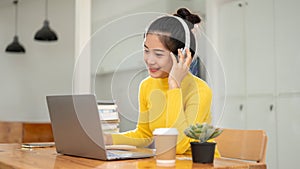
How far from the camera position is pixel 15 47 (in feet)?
14.8

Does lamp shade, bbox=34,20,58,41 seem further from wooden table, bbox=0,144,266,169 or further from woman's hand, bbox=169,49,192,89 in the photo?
woman's hand, bbox=169,49,192,89

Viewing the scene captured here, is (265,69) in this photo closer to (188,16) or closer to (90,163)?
(188,16)

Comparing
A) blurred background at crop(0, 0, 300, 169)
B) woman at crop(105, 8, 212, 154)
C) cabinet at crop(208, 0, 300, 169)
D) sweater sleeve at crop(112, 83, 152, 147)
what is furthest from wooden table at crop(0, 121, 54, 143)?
woman at crop(105, 8, 212, 154)

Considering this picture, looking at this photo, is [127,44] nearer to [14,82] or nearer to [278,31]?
[278,31]

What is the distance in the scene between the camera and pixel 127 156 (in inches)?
50.2

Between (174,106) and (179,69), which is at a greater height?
(179,69)

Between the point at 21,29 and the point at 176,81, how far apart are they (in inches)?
147

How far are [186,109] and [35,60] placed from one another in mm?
3666

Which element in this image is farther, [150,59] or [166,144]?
[150,59]

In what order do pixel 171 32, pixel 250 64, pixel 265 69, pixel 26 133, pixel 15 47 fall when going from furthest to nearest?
pixel 15 47 < pixel 26 133 < pixel 250 64 < pixel 265 69 < pixel 171 32

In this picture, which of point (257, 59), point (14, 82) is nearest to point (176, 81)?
point (257, 59)

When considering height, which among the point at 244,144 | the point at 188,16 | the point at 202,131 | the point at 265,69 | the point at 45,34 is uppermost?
the point at 45,34

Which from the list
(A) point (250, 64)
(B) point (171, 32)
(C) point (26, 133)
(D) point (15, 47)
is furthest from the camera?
(D) point (15, 47)

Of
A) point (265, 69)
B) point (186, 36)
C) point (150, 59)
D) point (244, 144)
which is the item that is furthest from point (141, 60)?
point (265, 69)
